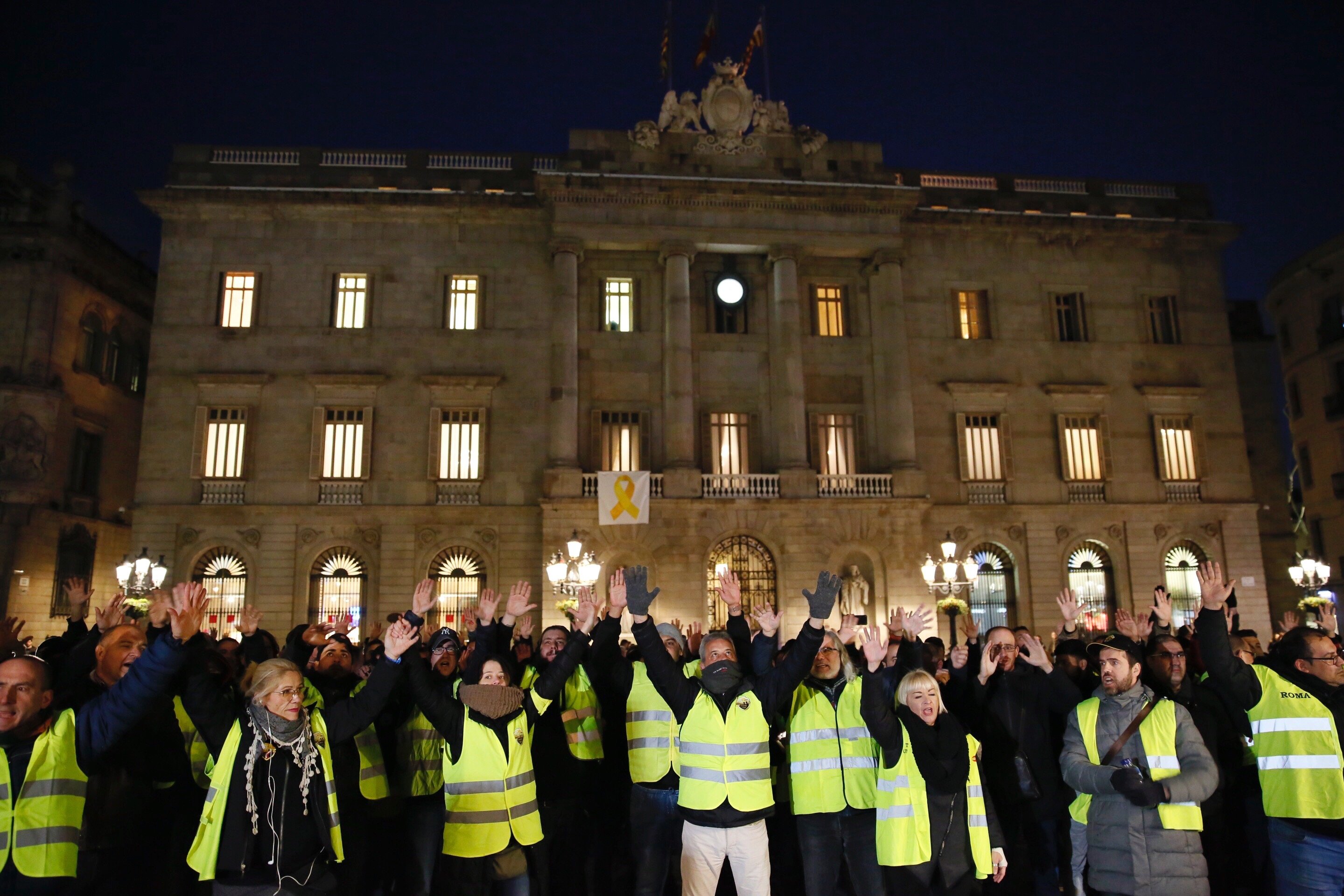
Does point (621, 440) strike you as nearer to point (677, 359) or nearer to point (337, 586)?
point (677, 359)

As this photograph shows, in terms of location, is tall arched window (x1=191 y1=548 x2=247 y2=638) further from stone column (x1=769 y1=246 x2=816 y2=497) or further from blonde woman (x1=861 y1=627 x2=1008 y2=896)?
blonde woman (x1=861 y1=627 x2=1008 y2=896)

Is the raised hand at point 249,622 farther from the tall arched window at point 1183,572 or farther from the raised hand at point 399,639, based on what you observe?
the tall arched window at point 1183,572

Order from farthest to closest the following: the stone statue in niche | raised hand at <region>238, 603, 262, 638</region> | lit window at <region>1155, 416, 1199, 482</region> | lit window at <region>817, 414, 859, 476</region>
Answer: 1. lit window at <region>1155, 416, 1199, 482</region>
2. lit window at <region>817, 414, 859, 476</region>
3. the stone statue in niche
4. raised hand at <region>238, 603, 262, 638</region>

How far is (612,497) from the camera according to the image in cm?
2467

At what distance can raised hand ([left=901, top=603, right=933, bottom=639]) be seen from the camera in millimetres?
7324

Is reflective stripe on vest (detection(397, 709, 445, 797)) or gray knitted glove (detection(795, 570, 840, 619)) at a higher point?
gray knitted glove (detection(795, 570, 840, 619))

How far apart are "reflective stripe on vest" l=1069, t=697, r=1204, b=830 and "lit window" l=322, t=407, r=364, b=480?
24530mm

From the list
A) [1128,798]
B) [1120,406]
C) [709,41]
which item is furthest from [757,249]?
[1128,798]

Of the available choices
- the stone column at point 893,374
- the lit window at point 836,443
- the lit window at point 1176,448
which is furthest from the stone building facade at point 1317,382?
the lit window at point 836,443

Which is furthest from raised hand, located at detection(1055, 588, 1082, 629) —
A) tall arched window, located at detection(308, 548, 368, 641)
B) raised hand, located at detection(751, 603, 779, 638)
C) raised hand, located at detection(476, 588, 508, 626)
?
tall arched window, located at detection(308, 548, 368, 641)

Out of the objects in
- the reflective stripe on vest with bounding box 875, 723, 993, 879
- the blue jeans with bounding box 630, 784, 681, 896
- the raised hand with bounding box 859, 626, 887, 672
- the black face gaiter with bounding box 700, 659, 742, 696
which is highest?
the raised hand with bounding box 859, 626, 887, 672

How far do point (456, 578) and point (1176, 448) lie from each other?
2403 centimetres

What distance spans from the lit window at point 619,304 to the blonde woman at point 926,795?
23.6 m

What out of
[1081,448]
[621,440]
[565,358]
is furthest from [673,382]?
[1081,448]
